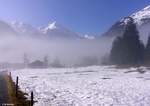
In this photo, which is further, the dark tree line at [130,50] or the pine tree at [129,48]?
the pine tree at [129,48]

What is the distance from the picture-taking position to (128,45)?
446ft

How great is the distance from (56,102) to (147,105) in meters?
7.33

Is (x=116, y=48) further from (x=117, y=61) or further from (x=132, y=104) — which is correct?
(x=132, y=104)

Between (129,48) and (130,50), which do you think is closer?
(130,50)

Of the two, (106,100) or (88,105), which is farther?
(106,100)

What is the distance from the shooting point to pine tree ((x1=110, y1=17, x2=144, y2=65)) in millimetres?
131125

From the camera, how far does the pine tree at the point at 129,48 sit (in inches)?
5162

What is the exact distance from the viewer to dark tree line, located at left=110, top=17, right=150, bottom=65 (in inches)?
5148

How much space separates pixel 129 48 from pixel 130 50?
1.72m

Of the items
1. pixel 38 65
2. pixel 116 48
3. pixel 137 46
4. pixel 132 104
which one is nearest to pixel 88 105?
pixel 132 104

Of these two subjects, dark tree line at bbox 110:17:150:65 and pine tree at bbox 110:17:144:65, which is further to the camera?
pine tree at bbox 110:17:144:65

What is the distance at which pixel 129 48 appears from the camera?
5315 inches

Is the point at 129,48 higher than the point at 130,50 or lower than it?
higher

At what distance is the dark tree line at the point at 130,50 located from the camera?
130750 mm
